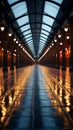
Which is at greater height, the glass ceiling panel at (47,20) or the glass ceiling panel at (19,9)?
the glass ceiling panel at (47,20)

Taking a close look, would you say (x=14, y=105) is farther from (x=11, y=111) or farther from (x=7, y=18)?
(x=7, y=18)

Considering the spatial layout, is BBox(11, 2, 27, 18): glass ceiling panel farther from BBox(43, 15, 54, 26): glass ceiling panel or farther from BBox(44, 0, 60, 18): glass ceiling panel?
BBox(43, 15, 54, 26): glass ceiling panel

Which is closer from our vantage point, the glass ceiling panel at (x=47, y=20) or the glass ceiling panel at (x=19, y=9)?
the glass ceiling panel at (x=19, y=9)

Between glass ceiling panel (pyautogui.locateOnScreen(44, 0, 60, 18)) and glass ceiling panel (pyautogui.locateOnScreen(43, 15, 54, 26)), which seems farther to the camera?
glass ceiling panel (pyautogui.locateOnScreen(43, 15, 54, 26))

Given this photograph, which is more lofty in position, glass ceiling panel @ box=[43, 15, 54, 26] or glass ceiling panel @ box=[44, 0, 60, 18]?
glass ceiling panel @ box=[43, 15, 54, 26]

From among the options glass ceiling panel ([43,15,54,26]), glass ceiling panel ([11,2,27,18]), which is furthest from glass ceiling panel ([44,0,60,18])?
glass ceiling panel ([43,15,54,26])

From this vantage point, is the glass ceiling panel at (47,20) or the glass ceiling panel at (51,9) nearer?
the glass ceiling panel at (51,9)

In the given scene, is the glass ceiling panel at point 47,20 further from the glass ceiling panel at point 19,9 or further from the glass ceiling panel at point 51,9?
the glass ceiling panel at point 19,9

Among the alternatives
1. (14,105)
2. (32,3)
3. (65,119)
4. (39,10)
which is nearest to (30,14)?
(39,10)

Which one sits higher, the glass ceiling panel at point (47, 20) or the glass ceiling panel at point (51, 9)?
the glass ceiling panel at point (47, 20)

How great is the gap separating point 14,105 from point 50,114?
6.90 ft

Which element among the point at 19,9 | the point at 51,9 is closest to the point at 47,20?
the point at 51,9

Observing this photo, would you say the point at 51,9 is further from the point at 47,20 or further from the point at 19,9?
the point at 47,20

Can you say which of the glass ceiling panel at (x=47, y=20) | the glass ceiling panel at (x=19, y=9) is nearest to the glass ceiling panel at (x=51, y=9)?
the glass ceiling panel at (x=19, y=9)
